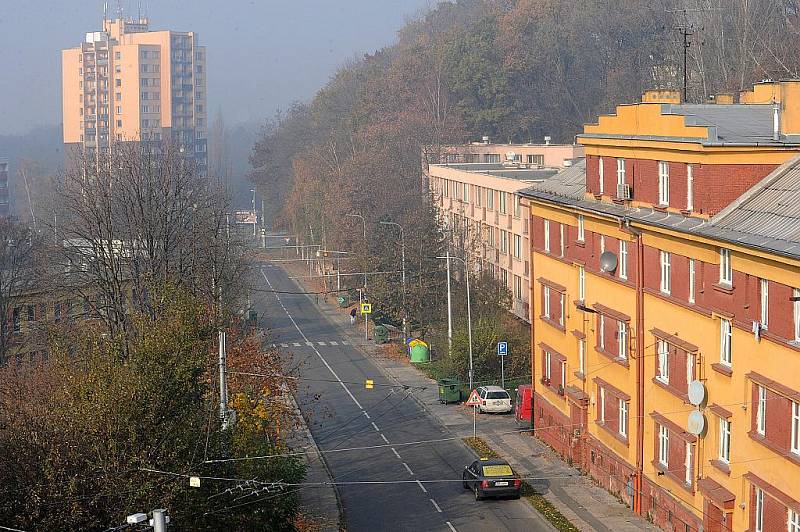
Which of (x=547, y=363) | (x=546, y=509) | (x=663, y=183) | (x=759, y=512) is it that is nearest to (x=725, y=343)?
(x=759, y=512)

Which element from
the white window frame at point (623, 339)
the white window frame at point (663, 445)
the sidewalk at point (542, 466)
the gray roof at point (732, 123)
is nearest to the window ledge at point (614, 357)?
the white window frame at point (623, 339)

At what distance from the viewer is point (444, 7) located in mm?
143250

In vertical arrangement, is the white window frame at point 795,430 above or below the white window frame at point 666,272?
below

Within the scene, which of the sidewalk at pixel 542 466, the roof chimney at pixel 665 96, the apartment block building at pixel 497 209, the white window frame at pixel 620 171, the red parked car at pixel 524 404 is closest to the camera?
the sidewalk at pixel 542 466

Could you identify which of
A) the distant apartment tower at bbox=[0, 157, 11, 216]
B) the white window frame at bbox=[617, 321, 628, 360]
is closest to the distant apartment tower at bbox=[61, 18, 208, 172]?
the distant apartment tower at bbox=[0, 157, 11, 216]

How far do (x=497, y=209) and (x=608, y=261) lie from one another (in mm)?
31408

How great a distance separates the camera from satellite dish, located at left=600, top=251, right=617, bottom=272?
28.9 meters

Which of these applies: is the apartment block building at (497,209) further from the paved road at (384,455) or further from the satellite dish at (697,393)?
the satellite dish at (697,393)

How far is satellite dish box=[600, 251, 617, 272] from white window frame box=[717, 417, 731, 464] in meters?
6.65

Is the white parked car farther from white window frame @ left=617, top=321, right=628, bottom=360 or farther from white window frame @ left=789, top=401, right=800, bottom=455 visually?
white window frame @ left=789, top=401, right=800, bottom=455

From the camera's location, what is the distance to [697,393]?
23.5 meters

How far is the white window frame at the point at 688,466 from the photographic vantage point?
80.4ft

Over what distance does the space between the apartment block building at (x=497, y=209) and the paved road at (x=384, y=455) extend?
27.5 feet

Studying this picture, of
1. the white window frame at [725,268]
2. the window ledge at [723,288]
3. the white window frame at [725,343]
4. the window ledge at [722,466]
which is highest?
the white window frame at [725,268]
